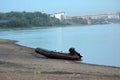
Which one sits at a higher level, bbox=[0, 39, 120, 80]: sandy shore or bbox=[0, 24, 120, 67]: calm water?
bbox=[0, 39, 120, 80]: sandy shore

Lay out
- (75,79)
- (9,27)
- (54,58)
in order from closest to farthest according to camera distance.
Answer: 1. (75,79)
2. (54,58)
3. (9,27)

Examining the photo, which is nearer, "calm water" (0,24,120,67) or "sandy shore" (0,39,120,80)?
"sandy shore" (0,39,120,80)

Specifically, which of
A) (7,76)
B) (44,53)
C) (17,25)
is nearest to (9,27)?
(17,25)

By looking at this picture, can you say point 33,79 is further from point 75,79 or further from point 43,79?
point 75,79

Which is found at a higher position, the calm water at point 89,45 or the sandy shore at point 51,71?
the sandy shore at point 51,71

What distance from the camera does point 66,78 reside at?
49.6 feet

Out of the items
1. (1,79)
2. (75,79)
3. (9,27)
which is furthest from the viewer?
(9,27)

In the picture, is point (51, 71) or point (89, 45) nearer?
point (51, 71)

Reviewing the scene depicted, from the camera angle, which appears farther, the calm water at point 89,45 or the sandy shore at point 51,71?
the calm water at point 89,45

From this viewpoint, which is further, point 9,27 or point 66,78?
point 9,27

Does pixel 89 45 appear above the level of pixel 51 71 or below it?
below

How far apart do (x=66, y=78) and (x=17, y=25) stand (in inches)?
7132

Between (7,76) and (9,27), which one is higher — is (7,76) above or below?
above

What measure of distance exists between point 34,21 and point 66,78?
Result: 185 meters
